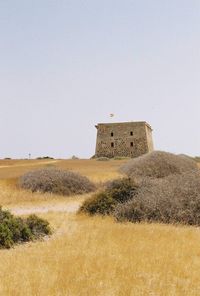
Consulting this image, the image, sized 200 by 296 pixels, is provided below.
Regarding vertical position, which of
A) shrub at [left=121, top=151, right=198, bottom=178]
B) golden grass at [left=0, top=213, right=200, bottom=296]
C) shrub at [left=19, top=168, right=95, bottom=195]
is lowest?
golden grass at [left=0, top=213, right=200, bottom=296]

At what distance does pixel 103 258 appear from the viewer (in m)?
9.31

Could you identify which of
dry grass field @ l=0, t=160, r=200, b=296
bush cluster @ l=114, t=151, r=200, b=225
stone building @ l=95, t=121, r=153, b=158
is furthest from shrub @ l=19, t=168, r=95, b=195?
stone building @ l=95, t=121, r=153, b=158

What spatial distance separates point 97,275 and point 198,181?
29.7ft

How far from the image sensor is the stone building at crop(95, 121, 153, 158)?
6862 centimetres

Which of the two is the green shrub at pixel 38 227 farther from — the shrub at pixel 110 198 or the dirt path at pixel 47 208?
the dirt path at pixel 47 208

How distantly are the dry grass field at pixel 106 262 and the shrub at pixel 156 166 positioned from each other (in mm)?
17992

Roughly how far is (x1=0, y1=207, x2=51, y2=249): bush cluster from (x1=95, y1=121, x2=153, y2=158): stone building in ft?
183

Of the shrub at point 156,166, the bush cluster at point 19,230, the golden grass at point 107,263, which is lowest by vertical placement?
the golden grass at point 107,263

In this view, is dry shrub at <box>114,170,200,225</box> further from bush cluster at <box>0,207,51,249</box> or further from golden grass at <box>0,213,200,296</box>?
bush cluster at <box>0,207,51,249</box>

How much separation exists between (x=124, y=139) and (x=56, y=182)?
145ft

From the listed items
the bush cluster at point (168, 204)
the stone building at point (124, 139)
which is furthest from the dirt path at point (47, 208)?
the stone building at point (124, 139)

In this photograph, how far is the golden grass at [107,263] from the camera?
24.2 ft

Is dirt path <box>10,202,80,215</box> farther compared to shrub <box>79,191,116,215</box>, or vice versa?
dirt path <box>10,202,80,215</box>

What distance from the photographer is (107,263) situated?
8906 mm
